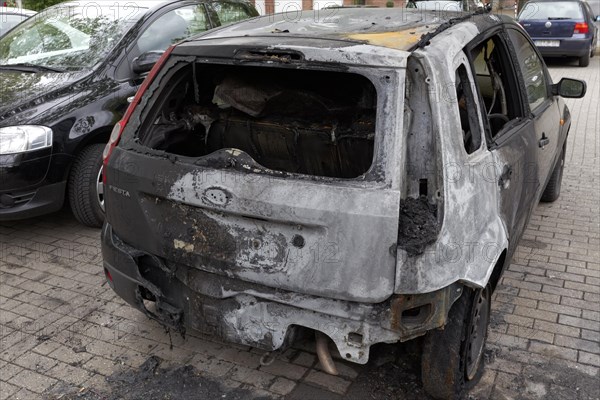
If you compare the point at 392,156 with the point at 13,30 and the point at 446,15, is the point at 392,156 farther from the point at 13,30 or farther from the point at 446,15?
the point at 13,30

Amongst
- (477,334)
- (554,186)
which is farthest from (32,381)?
(554,186)

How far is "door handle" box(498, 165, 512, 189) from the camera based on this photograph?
9.78 ft

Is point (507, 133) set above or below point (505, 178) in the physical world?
above

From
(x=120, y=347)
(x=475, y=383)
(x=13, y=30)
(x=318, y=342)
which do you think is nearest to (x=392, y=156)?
(x=318, y=342)

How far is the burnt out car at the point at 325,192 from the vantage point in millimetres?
2406

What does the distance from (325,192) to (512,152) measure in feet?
4.45

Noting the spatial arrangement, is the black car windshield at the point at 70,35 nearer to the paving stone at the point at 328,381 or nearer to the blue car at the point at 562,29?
the paving stone at the point at 328,381

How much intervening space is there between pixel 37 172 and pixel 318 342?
2.79 m

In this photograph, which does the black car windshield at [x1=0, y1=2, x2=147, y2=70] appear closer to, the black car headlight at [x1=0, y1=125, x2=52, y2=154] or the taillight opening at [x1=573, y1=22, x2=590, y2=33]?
the black car headlight at [x1=0, y1=125, x2=52, y2=154]

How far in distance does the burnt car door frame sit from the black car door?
0.07 metres

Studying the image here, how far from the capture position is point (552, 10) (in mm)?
14477

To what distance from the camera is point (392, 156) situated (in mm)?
2402

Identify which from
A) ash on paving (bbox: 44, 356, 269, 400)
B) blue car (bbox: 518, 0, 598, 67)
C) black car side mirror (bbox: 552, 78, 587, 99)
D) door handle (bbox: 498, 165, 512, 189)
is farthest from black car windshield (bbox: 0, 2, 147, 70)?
blue car (bbox: 518, 0, 598, 67)

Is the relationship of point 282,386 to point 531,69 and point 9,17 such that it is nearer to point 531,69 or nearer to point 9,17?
point 531,69
